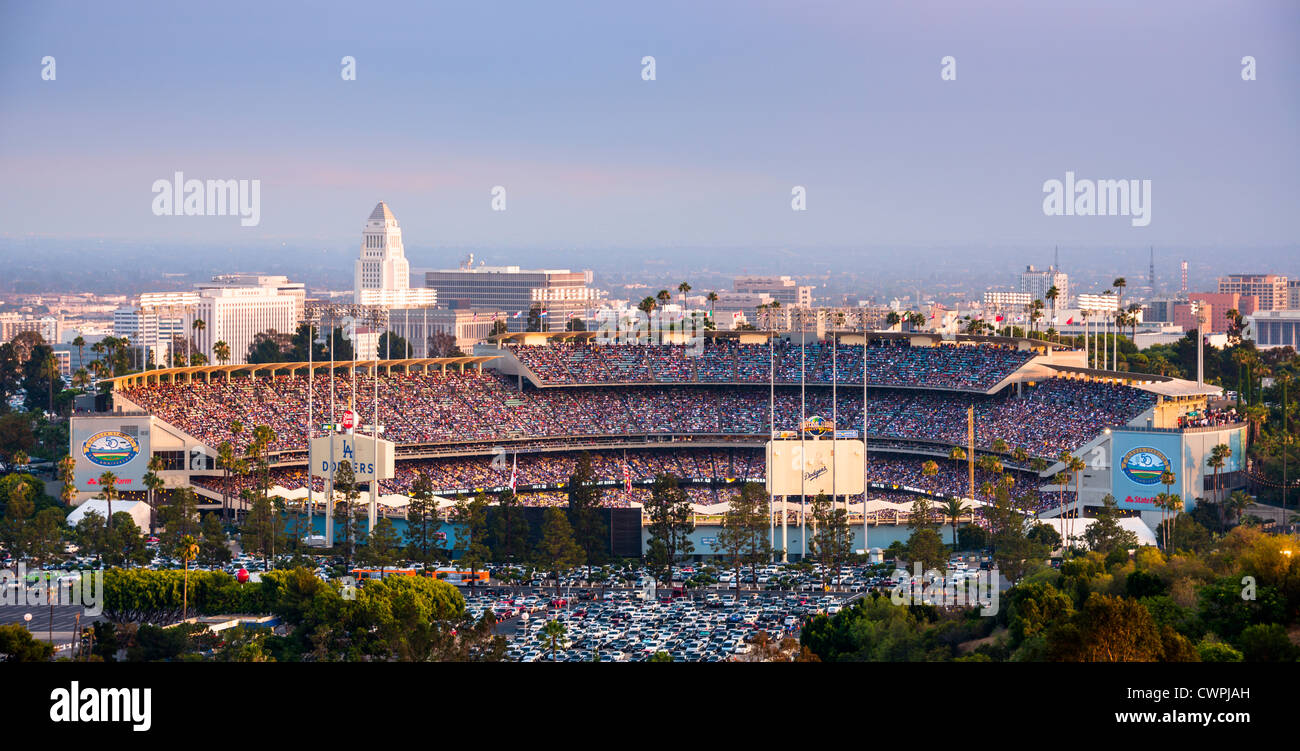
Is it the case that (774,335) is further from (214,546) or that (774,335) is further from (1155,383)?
(214,546)

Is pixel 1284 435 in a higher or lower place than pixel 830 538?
higher

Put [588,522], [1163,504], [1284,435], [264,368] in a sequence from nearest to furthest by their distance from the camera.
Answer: [588,522] → [1163,504] → [1284,435] → [264,368]

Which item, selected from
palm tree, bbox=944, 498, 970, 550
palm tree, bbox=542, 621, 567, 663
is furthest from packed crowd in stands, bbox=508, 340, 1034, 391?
palm tree, bbox=542, 621, 567, 663

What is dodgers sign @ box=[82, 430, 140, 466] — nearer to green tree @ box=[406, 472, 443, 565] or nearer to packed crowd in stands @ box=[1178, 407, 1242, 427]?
green tree @ box=[406, 472, 443, 565]

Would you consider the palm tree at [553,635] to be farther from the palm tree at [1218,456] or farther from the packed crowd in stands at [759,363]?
the packed crowd in stands at [759,363]
